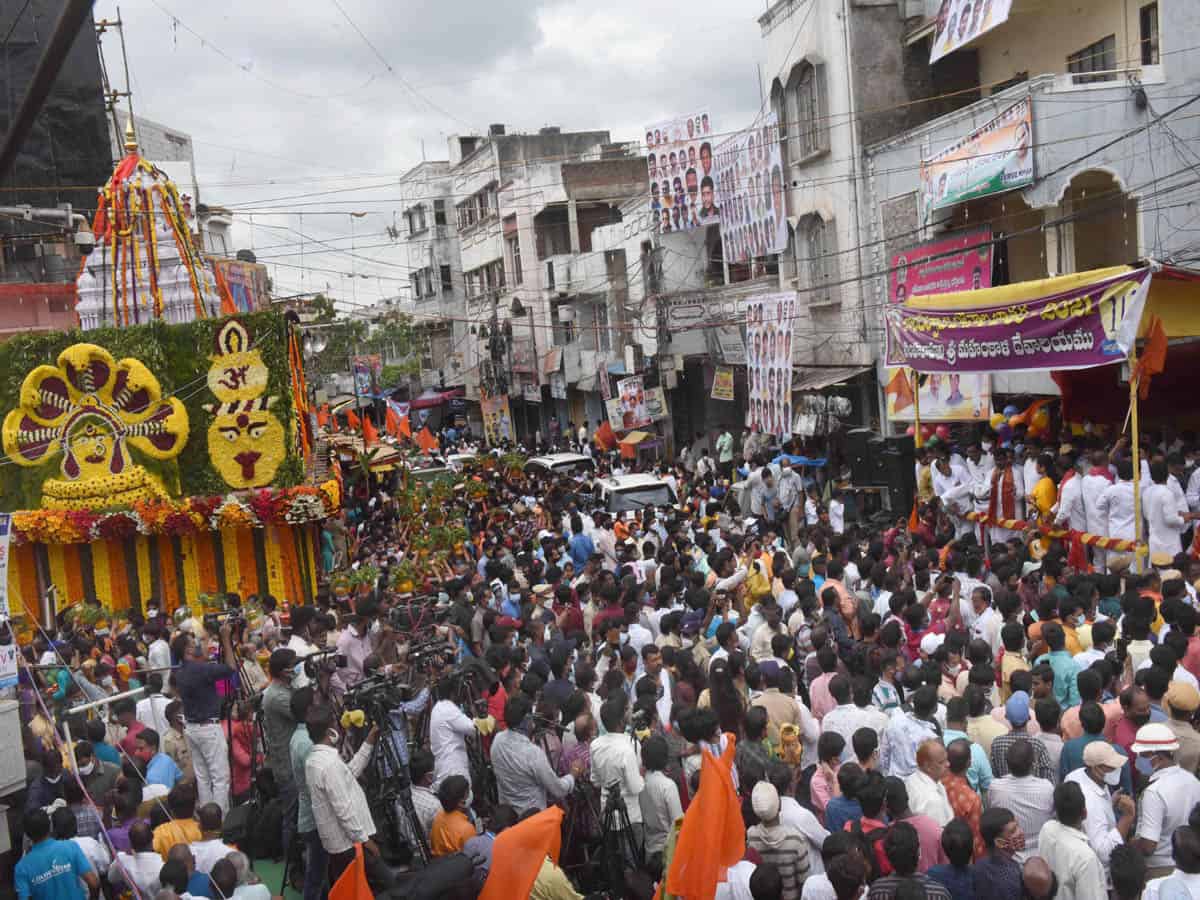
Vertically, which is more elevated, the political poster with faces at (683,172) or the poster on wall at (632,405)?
the political poster with faces at (683,172)

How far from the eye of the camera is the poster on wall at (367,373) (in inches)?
1640

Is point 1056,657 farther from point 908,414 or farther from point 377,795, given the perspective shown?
point 908,414

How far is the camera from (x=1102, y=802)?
5629 millimetres

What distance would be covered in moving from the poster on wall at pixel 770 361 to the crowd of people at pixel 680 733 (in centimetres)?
936

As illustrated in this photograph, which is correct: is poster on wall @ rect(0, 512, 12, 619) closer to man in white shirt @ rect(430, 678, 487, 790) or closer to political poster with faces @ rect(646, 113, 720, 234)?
man in white shirt @ rect(430, 678, 487, 790)

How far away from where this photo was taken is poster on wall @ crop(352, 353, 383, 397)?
41656 millimetres

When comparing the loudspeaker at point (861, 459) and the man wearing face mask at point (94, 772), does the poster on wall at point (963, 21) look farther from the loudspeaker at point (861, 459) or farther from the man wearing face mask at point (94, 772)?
the man wearing face mask at point (94, 772)

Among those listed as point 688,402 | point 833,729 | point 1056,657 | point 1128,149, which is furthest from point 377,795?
point 688,402

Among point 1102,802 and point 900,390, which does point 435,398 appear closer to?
point 900,390

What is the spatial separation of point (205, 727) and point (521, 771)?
305 centimetres

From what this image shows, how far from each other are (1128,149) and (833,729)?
481 inches

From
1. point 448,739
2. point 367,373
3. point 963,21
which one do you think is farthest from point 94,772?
point 367,373

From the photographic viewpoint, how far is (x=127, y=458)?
18.7m

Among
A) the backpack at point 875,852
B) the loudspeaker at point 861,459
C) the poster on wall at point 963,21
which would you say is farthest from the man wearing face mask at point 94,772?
the poster on wall at point 963,21
